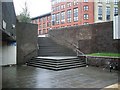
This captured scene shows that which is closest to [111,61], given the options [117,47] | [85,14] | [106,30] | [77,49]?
[117,47]

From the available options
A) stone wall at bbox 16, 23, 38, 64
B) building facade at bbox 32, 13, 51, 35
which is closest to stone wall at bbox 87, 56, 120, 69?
stone wall at bbox 16, 23, 38, 64

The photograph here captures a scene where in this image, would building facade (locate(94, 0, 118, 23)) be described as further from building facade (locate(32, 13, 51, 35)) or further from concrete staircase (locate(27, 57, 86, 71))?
concrete staircase (locate(27, 57, 86, 71))

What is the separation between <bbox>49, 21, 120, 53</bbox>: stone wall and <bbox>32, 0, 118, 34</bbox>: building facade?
2661 centimetres

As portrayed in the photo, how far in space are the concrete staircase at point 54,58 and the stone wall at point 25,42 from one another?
736 millimetres

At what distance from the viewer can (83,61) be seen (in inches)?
612

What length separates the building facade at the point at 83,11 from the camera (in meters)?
47.4

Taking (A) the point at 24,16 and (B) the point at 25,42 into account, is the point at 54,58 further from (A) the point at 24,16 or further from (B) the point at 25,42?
(A) the point at 24,16

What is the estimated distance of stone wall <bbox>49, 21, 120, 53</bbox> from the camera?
16.3 meters

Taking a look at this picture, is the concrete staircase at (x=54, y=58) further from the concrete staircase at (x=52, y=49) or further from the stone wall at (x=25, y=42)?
the stone wall at (x=25, y=42)

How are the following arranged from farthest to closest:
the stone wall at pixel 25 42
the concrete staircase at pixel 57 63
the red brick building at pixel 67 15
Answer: the red brick building at pixel 67 15, the stone wall at pixel 25 42, the concrete staircase at pixel 57 63

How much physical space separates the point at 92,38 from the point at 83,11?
3198 cm

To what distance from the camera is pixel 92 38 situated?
17.8 m

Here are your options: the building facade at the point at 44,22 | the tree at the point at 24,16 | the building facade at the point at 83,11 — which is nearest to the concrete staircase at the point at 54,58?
the tree at the point at 24,16

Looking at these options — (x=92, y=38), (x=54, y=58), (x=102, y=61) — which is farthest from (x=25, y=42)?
(x=102, y=61)
